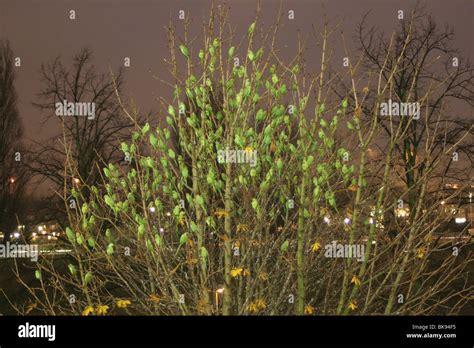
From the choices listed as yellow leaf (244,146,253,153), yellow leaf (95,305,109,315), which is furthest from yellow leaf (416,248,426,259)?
yellow leaf (95,305,109,315)

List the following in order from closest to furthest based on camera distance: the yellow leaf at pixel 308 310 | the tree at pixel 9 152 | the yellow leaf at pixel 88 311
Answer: the yellow leaf at pixel 88 311, the yellow leaf at pixel 308 310, the tree at pixel 9 152

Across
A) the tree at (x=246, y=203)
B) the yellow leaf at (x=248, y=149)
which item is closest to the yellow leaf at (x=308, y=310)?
the tree at (x=246, y=203)

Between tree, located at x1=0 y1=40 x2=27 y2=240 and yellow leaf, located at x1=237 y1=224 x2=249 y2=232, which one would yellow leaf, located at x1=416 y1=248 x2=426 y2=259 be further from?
tree, located at x1=0 y1=40 x2=27 y2=240

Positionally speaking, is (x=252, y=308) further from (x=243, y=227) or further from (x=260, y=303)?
(x=243, y=227)

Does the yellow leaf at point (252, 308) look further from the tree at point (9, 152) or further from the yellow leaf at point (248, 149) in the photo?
the tree at point (9, 152)

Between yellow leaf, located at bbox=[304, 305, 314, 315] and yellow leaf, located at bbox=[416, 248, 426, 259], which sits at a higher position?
yellow leaf, located at bbox=[416, 248, 426, 259]

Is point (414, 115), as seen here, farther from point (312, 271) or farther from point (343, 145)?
point (312, 271)

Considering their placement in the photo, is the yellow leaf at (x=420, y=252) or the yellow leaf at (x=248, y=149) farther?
the yellow leaf at (x=420, y=252)

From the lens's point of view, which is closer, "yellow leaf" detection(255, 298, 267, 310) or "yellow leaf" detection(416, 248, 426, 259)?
"yellow leaf" detection(255, 298, 267, 310)

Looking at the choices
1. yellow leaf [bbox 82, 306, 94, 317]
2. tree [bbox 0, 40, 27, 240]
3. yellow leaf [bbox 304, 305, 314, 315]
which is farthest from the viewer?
tree [bbox 0, 40, 27, 240]

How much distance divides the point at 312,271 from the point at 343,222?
383mm

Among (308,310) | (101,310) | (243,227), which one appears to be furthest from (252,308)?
(101,310)
